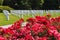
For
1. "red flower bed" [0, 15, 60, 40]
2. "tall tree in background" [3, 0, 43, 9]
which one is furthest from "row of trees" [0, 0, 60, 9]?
"red flower bed" [0, 15, 60, 40]

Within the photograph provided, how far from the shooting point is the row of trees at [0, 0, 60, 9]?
1722 inches

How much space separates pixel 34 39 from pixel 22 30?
51cm

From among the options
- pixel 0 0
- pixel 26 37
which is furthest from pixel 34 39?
pixel 0 0

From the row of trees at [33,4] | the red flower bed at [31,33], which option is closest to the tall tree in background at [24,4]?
the row of trees at [33,4]

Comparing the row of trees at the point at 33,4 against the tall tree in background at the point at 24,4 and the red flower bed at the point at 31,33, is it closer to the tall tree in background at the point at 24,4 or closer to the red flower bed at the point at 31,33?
the tall tree in background at the point at 24,4

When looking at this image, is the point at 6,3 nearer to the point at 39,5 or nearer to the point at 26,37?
the point at 39,5

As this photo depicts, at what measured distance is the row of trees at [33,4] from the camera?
4375 cm

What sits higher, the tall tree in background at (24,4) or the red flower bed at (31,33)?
the red flower bed at (31,33)

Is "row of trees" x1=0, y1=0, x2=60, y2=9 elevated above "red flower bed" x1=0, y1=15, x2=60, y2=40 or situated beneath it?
situated beneath

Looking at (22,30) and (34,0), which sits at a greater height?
(22,30)

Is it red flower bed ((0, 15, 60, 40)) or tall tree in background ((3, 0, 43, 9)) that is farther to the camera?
tall tree in background ((3, 0, 43, 9))

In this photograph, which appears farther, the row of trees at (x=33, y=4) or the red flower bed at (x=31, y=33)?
the row of trees at (x=33, y=4)

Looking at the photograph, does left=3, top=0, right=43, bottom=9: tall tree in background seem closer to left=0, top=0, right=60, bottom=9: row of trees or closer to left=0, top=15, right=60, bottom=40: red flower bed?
left=0, top=0, right=60, bottom=9: row of trees

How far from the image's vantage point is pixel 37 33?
6.84 meters
